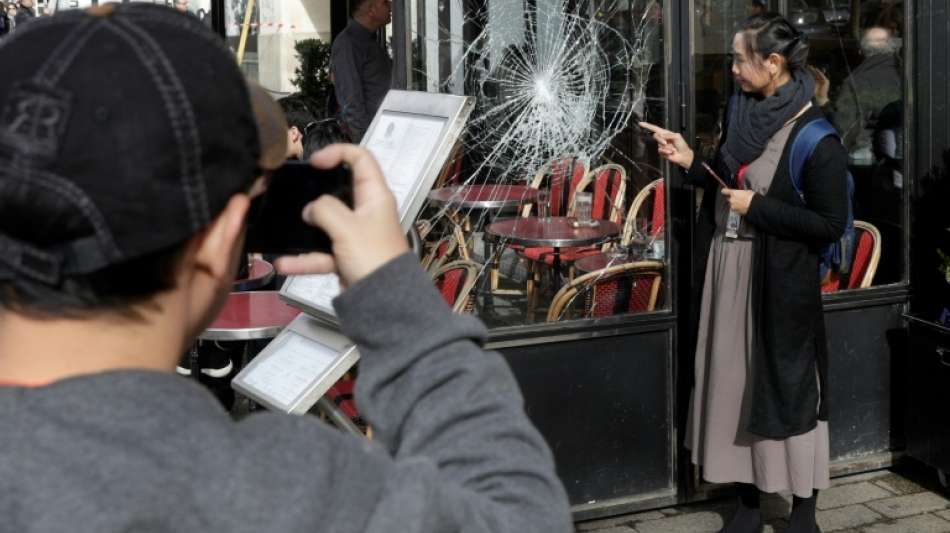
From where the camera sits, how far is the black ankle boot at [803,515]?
167 inches

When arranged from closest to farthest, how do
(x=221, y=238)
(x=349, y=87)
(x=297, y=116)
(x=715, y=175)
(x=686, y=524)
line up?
(x=221, y=238)
(x=715, y=175)
(x=686, y=524)
(x=297, y=116)
(x=349, y=87)

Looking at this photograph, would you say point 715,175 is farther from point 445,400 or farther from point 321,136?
point 445,400

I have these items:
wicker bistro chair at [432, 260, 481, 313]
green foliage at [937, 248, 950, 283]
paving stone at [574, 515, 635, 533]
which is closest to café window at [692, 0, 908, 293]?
green foliage at [937, 248, 950, 283]

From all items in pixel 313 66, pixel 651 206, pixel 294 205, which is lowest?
pixel 651 206

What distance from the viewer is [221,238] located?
1011 mm

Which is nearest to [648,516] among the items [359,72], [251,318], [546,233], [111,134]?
[546,233]

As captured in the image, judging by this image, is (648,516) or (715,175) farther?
(648,516)

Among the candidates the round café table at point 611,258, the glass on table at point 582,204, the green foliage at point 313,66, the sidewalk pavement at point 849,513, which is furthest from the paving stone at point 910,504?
the green foliage at point 313,66

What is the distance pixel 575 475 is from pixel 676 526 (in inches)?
17.6

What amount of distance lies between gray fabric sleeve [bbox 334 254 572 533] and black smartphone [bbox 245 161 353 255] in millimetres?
155

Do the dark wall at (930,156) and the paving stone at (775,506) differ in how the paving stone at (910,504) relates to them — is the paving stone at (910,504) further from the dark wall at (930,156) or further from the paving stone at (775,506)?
the dark wall at (930,156)

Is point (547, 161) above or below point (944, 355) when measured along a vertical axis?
above

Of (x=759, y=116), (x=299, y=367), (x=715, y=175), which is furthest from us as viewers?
(x=715, y=175)

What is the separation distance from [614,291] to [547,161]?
1.84 ft
